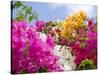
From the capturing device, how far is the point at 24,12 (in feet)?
7.80

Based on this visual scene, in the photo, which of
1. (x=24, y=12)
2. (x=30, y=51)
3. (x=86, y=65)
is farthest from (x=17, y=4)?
(x=86, y=65)

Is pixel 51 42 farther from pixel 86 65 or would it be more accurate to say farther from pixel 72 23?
pixel 86 65

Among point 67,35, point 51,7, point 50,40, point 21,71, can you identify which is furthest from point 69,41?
point 21,71

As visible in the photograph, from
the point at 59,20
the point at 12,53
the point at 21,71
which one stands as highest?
the point at 59,20

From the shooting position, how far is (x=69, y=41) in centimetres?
254

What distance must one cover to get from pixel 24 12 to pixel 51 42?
1.43 feet

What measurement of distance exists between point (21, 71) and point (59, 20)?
69 cm

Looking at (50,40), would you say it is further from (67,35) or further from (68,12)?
(68,12)

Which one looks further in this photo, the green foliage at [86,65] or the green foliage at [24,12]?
the green foliage at [86,65]

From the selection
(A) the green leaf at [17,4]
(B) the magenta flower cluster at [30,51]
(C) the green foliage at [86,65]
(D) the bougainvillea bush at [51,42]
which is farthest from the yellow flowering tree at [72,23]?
(A) the green leaf at [17,4]

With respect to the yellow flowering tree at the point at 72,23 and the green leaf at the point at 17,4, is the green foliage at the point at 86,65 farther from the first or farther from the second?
the green leaf at the point at 17,4

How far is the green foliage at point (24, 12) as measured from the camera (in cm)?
235

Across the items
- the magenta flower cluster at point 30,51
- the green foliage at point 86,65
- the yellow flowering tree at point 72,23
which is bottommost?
the green foliage at point 86,65

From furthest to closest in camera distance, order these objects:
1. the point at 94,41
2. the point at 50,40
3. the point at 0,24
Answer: the point at 94,41 < the point at 50,40 < the point at 0,24
